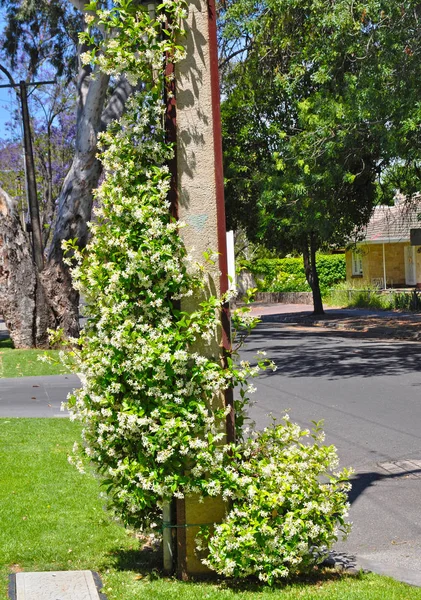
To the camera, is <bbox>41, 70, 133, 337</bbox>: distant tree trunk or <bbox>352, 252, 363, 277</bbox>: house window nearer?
<bbox>41, 70, 133, 337</bbox>: distant tree trunk

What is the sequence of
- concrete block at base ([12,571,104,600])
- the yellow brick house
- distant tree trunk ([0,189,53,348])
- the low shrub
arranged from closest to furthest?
concrete block at base ([12,571,104,600]) → the low shrub → distant tree trunk ([0,189,53,348]) → the yellow brick house

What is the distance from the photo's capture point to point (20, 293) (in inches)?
842

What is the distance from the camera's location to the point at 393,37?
1719cm

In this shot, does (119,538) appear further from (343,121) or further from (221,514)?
(343,121)

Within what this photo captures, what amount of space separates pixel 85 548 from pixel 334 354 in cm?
1522

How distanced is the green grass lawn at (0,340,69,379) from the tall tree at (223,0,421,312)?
7.33m

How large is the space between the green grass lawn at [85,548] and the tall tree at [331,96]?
11117 millimetres

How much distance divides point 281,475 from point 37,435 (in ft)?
18.2

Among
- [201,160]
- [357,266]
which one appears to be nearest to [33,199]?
[201,160]

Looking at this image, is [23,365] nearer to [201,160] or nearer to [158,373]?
[201,160]

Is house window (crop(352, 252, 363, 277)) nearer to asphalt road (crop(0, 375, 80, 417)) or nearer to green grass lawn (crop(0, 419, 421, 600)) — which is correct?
asphalt road (crop(0, 375, 80, 417))

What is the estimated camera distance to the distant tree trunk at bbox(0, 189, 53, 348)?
844 inches

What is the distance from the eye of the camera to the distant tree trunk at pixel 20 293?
70.3 ft

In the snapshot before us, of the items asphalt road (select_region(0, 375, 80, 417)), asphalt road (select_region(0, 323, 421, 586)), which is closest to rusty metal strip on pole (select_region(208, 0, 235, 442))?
asphalt road (select_region(0, 323, 421, 586))
